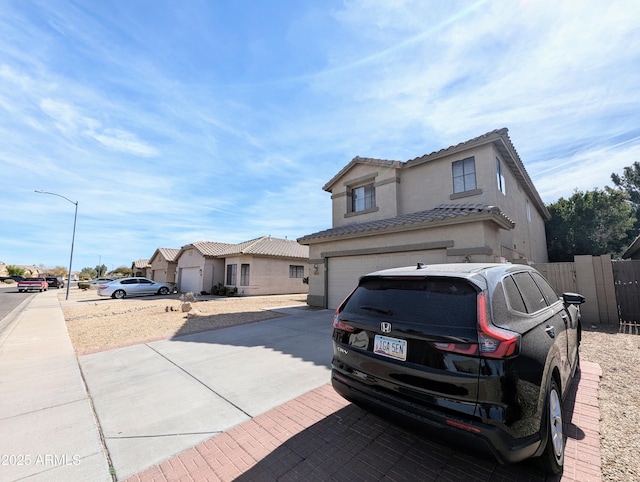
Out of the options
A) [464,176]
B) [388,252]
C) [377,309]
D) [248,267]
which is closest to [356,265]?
[388,252]

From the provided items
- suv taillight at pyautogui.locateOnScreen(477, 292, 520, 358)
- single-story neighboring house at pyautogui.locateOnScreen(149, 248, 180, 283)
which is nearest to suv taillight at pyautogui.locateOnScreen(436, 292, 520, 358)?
suv taillight at pyautogui.locateOnScreen(477, 292, 520, 358)

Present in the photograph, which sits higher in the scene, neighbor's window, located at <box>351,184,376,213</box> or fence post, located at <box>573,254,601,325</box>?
neighbor's window, located at <box>351,184,376,213</box>

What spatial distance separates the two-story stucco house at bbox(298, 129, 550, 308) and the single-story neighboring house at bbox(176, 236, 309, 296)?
28.4 feet

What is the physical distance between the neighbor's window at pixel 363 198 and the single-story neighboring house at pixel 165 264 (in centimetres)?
2299

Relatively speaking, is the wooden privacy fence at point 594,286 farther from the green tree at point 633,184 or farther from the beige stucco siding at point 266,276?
the green tree at point 633,184

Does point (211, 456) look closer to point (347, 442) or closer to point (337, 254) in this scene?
point (347, 442)

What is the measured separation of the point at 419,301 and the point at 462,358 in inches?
24.1

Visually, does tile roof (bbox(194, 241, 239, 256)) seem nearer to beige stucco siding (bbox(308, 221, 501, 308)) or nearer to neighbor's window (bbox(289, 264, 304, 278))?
neighbor's window (bbox(289, 264, 304, 278))

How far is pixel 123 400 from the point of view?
4199mm

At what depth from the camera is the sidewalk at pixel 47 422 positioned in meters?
2.75

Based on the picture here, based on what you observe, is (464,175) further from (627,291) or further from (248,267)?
(248,267)

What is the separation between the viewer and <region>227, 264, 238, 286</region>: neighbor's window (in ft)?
78.6

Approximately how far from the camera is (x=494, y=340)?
2.14m

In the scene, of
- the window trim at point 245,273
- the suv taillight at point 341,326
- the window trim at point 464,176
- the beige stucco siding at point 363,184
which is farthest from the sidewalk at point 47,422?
the window trim at point 245,273
